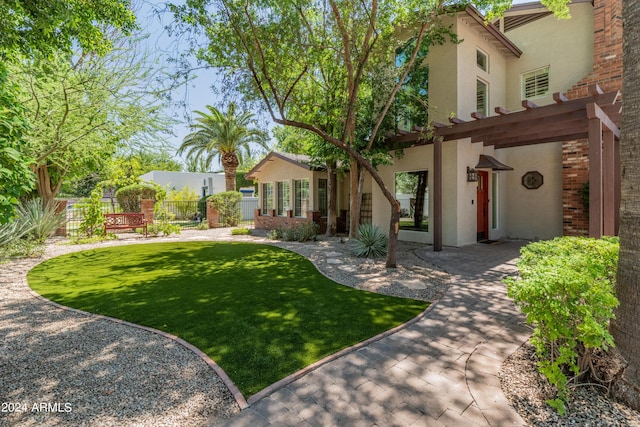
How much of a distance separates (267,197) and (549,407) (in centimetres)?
1730

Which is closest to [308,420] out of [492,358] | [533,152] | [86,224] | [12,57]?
[492,358]

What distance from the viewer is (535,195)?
11.9m

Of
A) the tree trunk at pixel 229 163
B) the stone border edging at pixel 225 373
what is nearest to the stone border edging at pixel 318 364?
the stone border edging at pixel 225 373

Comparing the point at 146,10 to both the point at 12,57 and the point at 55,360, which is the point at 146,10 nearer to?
the point at 12,57

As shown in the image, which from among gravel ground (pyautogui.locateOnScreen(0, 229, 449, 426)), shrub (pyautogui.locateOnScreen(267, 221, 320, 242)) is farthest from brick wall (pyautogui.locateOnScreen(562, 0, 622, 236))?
shrub (pyautogui.locateOnScreen(267, 221, 320, 242))

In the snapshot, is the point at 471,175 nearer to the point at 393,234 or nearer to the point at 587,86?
the point at 587,86

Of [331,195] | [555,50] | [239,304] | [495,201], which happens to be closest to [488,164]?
[495,201]

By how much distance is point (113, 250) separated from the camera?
10.9m

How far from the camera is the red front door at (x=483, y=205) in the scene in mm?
11602

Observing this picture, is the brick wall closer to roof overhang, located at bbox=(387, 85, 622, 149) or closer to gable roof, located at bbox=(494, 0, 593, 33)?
gable roof, located at bbox=(494, 0, 593, 33)

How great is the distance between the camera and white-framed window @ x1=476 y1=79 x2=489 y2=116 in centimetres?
1142

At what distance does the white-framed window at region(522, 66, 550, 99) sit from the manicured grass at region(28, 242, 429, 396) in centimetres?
1102

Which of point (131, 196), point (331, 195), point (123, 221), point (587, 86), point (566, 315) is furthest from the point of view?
point (131, 196)

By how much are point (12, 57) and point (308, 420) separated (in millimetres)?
8821
